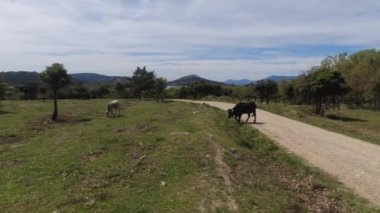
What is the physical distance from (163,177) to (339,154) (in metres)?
9.85

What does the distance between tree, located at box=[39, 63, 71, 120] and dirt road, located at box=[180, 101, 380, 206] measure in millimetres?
20923

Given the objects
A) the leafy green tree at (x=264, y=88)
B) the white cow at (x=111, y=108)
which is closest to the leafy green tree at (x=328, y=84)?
the white cow at (x=111, y=108)

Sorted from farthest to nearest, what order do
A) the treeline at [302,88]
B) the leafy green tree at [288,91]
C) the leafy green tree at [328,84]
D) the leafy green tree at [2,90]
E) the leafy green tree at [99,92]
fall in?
1. the leafy green tree at [99,92]
2. the leafy green tree at [288,91]
3. the leafy green tree at [2,90]
4. the treeline at [302,88]
5. the leafy green tree at [328,84]

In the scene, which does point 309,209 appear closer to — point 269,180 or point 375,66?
point 269,180

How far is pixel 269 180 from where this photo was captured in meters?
15.8

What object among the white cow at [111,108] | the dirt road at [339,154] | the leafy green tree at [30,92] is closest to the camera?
the dirt road at [339,154]

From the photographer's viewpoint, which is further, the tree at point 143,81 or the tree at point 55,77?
the tree at point 143,81

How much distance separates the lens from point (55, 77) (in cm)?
4184

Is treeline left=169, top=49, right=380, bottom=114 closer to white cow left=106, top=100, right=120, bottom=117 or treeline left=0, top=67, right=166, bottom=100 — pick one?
treeline left=0, top=67, right=166, bottom=100

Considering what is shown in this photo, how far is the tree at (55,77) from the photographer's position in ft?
136

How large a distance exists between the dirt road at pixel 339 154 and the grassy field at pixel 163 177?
0.70m

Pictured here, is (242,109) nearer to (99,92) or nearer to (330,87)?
(330,87)

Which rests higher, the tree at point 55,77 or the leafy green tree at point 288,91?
the tree at point 55,77

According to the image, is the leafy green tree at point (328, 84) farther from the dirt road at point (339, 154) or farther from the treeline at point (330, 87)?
the dirt road at point (339, 154)
